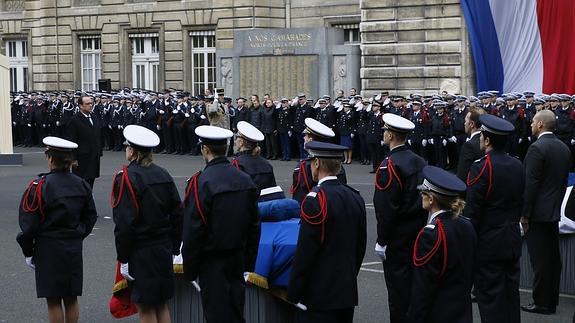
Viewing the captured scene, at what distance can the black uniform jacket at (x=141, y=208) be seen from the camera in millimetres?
7934

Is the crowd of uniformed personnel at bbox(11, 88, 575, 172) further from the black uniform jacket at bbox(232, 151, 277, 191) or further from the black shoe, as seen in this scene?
→ the black shoe

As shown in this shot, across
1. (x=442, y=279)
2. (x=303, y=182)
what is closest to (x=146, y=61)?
(x=303, y=182)

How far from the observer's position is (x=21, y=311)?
32.8ft

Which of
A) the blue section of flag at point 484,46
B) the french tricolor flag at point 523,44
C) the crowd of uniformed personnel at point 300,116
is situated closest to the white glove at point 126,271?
the crowd of uniformed personnel at point 300,116

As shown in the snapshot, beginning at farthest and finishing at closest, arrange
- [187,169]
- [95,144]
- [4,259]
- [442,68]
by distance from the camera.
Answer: [442,68] < [187,169] < [95,144] < [4,259]

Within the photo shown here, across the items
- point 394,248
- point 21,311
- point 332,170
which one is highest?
point 332,170

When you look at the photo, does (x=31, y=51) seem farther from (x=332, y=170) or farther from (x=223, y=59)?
(x=332, y=170)

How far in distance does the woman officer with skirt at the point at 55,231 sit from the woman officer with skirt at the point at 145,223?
1.70ft

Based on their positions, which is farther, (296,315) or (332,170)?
(296,315)

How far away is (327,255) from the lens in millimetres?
7164

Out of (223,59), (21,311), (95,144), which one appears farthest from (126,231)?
(223,59)

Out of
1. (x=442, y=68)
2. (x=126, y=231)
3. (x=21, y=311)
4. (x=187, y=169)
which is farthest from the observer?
(x=442, y=68)

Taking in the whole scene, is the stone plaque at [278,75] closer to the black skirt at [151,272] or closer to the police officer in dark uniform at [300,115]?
the police officer in dark uniform at [300,115]

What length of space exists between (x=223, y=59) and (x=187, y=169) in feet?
27.7
